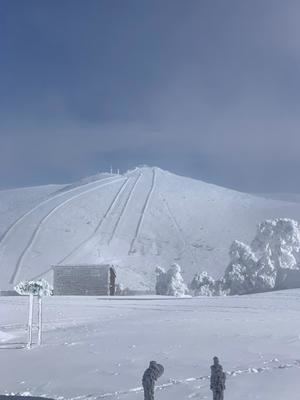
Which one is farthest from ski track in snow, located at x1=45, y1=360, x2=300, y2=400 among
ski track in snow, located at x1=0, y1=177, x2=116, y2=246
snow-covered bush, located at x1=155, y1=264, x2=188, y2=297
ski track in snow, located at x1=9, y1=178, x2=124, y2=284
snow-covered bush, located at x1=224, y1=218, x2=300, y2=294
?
ski track in snow, located at x1=0, y1=177, x2=116, y2=246

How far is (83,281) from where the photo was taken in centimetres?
5553

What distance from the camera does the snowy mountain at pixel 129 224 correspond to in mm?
79312

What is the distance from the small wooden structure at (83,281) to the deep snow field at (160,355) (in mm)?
31173

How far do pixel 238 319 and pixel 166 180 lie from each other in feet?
311

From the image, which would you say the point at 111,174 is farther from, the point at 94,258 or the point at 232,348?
the point at 232,348

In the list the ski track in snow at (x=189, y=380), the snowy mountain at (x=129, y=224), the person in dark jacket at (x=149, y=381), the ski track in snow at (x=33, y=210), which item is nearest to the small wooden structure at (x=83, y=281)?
the snowy mountain at (x=129, y=224)

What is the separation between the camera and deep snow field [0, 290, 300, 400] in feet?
34.6

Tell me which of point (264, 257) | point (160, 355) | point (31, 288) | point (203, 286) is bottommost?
point (160, 355)

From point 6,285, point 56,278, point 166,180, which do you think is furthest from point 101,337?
point 166,180

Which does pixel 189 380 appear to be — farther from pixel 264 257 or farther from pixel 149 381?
pixel 264 257

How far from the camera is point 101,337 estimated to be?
1748 centimetres

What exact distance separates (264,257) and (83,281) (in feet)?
48.8

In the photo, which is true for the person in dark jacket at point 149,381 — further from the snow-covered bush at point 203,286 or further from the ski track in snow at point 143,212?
the ski track in snow at point 143,212

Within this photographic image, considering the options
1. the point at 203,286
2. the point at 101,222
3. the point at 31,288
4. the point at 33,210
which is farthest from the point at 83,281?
the point at 33,210
